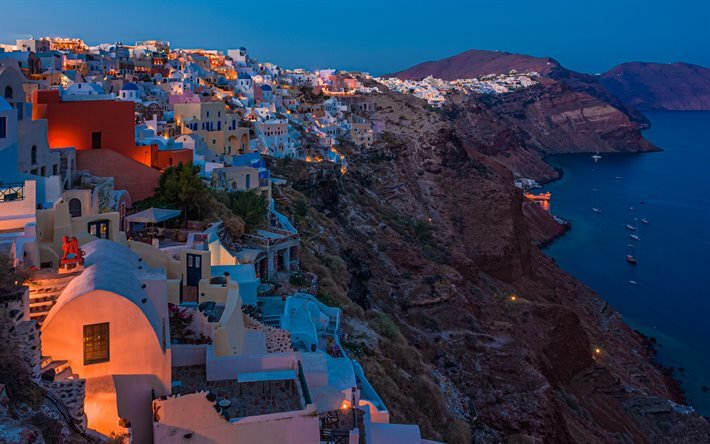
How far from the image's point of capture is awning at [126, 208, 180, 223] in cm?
1606

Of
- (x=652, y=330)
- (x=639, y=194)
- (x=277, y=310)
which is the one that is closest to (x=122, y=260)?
(x=277, y=310)

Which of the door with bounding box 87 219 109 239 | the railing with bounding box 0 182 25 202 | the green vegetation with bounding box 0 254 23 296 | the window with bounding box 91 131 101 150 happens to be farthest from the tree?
the green vegetation with bounding box 0 254 23 296

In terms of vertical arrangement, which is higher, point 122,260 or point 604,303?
point 122,260

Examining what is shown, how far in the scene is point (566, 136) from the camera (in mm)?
148625

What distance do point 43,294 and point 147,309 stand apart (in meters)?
1.23

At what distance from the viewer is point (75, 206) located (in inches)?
573

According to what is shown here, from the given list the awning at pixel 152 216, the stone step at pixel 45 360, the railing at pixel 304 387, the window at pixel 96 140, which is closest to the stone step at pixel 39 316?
the stone step at pixel 45 360

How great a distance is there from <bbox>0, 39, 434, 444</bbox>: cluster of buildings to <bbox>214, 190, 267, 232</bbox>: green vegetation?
0.49m

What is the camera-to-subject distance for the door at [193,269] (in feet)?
42.3

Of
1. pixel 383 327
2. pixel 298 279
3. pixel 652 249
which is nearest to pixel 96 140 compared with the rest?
pixel 298 279

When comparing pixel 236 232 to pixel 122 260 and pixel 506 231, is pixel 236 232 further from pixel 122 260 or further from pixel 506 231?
pixel 506 231

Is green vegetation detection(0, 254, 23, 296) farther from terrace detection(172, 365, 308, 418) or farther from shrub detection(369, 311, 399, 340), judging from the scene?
shrub detection(369, 311, 399, 340)

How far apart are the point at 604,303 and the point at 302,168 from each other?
2285 centimetres

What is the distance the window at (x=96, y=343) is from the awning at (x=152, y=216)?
8.11 metres
